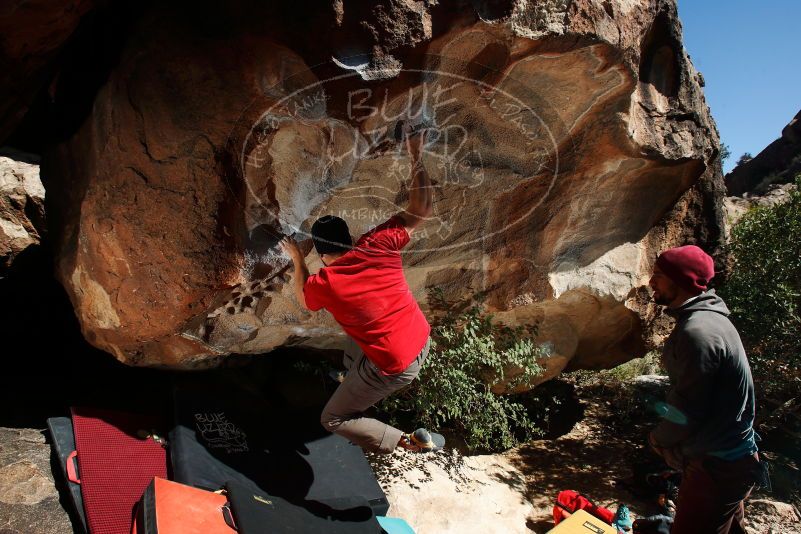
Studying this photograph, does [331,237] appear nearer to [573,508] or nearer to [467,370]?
[467,370]

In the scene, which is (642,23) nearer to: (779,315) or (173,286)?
(173,286)

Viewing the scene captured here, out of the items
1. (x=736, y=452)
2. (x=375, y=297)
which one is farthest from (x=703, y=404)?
(x=375, y=297)

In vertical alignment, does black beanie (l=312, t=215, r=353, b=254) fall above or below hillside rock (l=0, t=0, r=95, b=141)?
below

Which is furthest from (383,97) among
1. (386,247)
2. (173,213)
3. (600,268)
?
(600,268)

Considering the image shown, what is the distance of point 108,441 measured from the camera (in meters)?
2.90

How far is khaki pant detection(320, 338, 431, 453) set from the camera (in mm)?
2691

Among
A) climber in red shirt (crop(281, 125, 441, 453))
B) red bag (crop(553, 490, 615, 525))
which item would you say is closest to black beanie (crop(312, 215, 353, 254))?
climber in red shirt (crop(281, 125, 441, 453))

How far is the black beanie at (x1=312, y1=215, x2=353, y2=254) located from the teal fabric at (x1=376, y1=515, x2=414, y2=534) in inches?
55.5

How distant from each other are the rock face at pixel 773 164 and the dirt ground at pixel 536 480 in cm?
958

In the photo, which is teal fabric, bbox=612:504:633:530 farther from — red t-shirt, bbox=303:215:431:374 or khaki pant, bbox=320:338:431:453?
red t-shirt, bbox=303:215:431:374

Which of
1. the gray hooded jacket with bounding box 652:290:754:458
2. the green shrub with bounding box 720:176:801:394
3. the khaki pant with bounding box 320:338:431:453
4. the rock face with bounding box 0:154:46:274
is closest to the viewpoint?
the gray hooded jacket with bounding box 652:290:754:458

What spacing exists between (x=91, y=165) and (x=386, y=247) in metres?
1.44

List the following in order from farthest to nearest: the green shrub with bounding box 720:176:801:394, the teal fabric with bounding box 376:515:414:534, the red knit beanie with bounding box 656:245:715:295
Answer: the green shrub with bounding box 720:176:801:394
the teal fabric with bounding box 376:515:414:534
the red knit beanie with bounding box 656:245:715:295

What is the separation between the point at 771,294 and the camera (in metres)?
5.00
